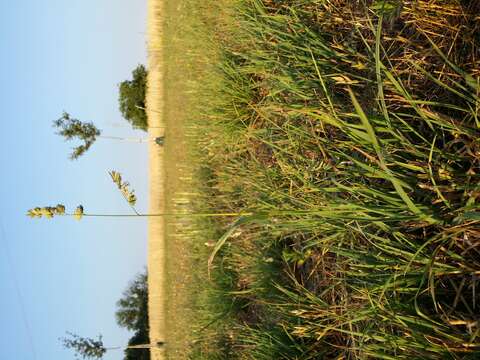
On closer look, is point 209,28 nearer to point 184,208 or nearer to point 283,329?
point 184,208

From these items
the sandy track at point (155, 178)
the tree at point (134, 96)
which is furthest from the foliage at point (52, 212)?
the tree at point (134, 96)

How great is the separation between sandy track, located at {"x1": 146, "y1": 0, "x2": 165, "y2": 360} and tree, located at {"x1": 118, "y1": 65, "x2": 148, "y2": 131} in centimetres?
282

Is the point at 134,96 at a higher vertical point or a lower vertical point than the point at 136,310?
higher

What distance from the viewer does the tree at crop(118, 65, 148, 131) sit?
33.4ft

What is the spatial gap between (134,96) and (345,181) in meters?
8.84

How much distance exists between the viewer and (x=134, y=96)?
1062 cm

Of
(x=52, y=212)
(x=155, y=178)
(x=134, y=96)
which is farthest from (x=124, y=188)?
(x=134, y=96)

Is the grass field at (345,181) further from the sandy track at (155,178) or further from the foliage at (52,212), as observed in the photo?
the sandy track at (155,178)

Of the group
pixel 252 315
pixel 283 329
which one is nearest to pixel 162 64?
pixel 252 315

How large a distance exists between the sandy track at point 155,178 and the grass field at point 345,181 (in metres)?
2.11

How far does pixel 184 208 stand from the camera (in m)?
4.86

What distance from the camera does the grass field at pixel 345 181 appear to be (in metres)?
1.80

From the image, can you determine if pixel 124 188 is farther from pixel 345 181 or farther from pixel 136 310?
pixel 136 310

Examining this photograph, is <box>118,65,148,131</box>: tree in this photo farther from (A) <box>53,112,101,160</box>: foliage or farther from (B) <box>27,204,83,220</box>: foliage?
(B) <box>27,204,83,220</box>: foliage
